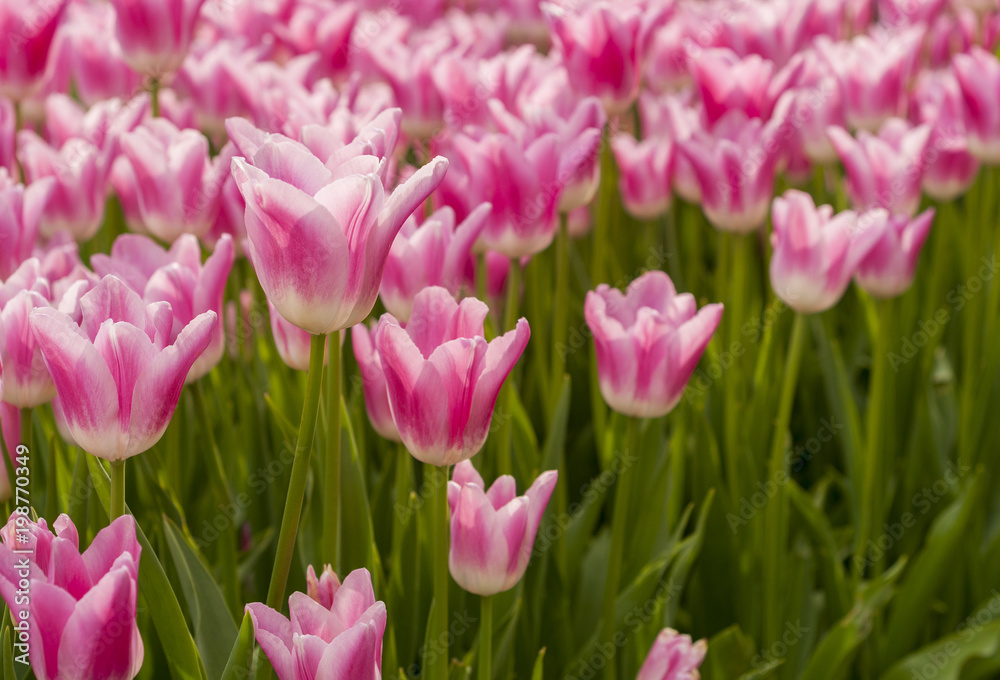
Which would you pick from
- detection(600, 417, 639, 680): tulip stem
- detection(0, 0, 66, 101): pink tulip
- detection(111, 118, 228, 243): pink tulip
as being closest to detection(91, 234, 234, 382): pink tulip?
detection(111, 118, 228, 243): pink tulip

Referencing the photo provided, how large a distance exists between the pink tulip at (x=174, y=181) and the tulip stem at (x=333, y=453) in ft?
1.86

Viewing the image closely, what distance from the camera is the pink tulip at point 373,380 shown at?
111cm

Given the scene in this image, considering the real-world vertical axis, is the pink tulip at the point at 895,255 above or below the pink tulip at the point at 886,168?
below

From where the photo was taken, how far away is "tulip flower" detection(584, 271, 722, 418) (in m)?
1.12

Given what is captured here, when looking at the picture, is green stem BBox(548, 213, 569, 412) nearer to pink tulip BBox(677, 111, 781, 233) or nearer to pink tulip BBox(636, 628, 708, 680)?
pink tulip BBox(677, 111, 781, 233)

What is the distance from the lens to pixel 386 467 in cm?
143

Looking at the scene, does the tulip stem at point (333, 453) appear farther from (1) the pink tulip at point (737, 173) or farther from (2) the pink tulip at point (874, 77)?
(2) the pink tulip at point (874, 77)

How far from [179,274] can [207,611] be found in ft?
1.13

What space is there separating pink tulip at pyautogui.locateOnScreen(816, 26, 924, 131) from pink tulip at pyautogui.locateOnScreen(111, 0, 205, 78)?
1260 millimetres

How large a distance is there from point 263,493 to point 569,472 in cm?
65

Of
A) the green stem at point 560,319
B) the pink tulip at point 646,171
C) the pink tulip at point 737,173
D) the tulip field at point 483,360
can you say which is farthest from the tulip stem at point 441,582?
the pink tulip at point 646,171

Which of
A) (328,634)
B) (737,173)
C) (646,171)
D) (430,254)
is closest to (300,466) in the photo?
(328,634)

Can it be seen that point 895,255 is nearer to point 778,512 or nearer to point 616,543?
point 778,512

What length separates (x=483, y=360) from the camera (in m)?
0.87
